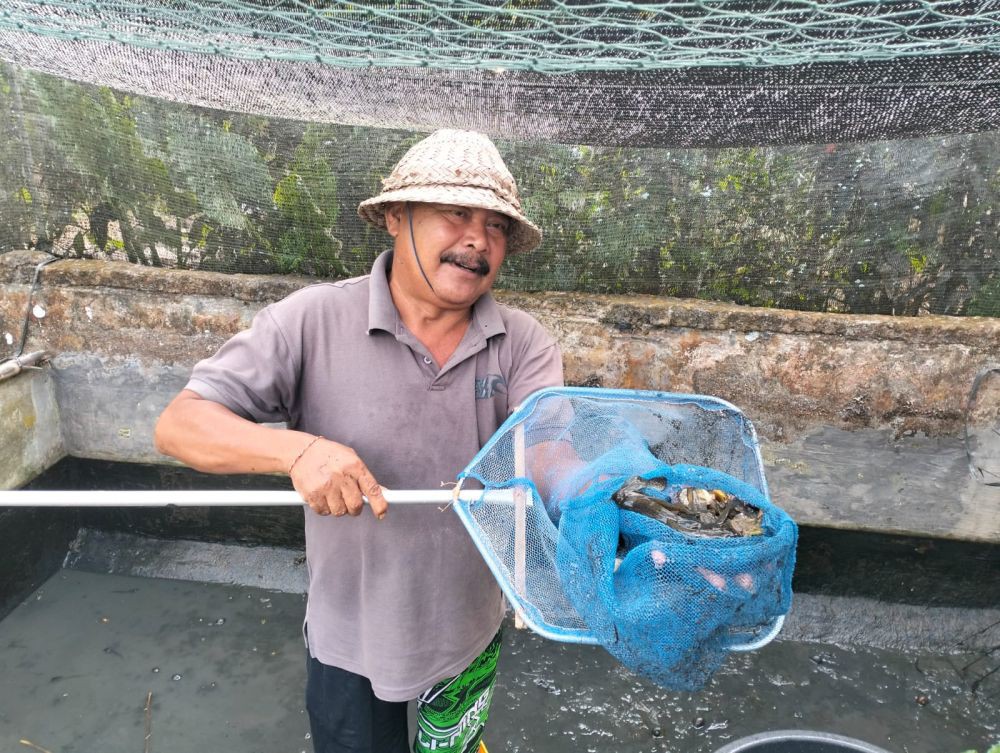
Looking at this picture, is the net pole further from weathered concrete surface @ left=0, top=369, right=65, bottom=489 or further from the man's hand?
weathered concrete surface @ left=0, top=369, right=65, bottom=489

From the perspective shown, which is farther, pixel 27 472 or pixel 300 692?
pixel 27 472

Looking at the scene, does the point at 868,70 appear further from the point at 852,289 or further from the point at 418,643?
the point at 418,643

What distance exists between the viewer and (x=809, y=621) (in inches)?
151

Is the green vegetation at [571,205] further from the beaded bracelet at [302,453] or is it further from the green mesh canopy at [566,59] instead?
the beaded bracelet at [302,453]

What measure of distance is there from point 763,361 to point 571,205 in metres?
1.35

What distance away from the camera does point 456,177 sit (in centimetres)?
181

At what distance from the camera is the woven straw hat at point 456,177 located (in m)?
1.79

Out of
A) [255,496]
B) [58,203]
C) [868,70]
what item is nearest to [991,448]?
[868,70]

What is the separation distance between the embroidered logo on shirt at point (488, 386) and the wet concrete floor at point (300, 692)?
6.52ft

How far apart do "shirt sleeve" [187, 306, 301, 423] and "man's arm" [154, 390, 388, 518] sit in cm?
5

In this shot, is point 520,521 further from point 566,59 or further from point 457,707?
point 566,59

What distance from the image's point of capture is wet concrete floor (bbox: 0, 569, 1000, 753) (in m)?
3.13

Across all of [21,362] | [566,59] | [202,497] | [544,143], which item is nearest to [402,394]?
[202,497]

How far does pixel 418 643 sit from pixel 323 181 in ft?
8.91
